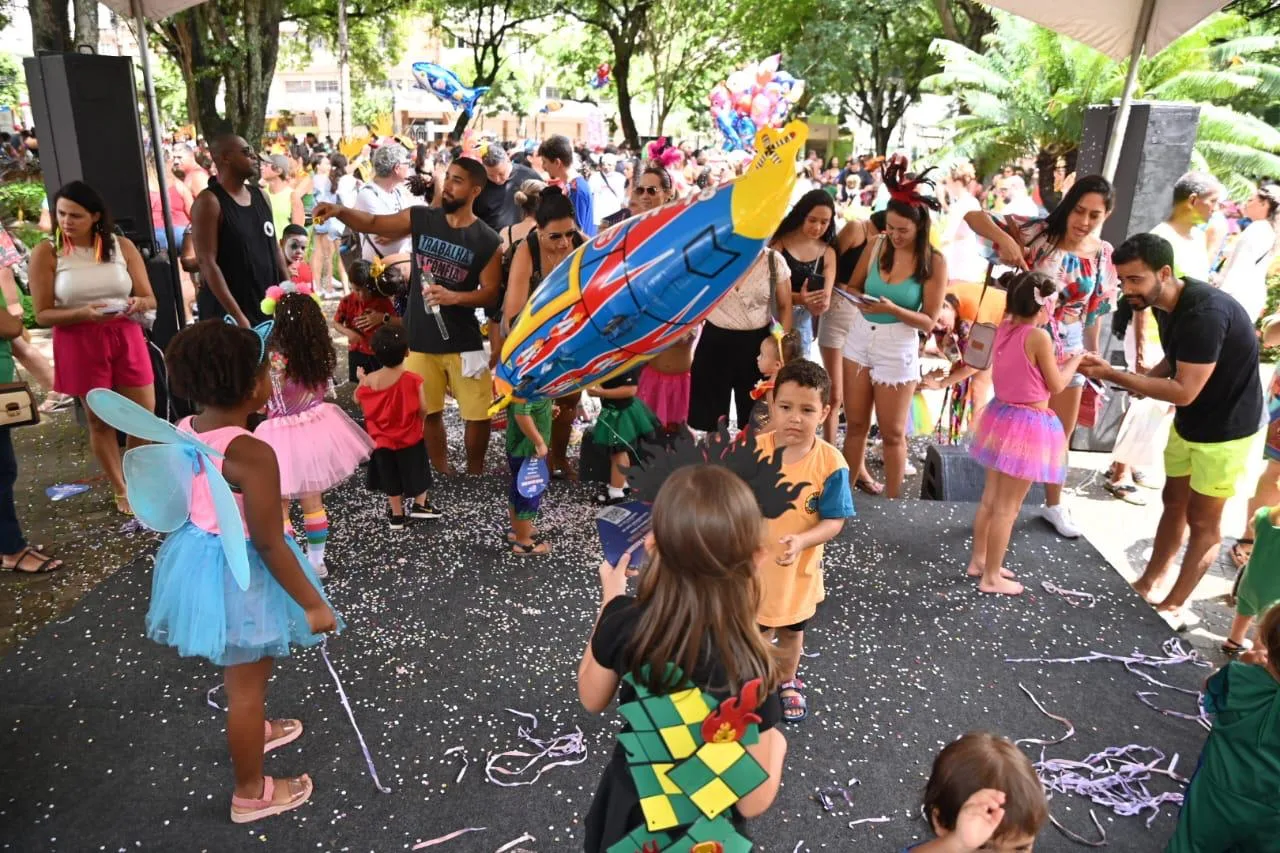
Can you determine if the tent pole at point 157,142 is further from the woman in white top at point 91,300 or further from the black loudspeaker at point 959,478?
the black loudspeaker at point 959,478

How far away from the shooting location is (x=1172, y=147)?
5.01 m

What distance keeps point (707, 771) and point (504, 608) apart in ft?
6.42

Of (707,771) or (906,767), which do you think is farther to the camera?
(906,767)

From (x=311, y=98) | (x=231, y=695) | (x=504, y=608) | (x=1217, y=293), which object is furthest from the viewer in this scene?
(x=311, y=98)

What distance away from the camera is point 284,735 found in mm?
2553

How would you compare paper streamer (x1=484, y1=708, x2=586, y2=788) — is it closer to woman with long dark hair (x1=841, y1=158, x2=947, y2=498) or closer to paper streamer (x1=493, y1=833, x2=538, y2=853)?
paper streamer (x1=493, y1=833, x2=538, y2=853)

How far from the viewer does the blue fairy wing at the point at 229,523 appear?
184cm

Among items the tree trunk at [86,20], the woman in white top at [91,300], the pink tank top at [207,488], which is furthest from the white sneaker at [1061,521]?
the tree trunk at [86,20]

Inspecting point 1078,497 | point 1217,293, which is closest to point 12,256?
point 1217,293

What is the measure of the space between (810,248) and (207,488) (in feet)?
9.65

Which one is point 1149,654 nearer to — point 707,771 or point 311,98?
point 707,771

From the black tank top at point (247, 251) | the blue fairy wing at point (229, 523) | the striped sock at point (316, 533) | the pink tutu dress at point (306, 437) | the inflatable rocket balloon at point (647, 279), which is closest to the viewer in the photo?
the blue fairy wing at point (229, 523)

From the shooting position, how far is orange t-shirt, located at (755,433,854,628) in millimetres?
2438

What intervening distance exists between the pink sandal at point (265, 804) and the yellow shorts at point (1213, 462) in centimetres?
324
